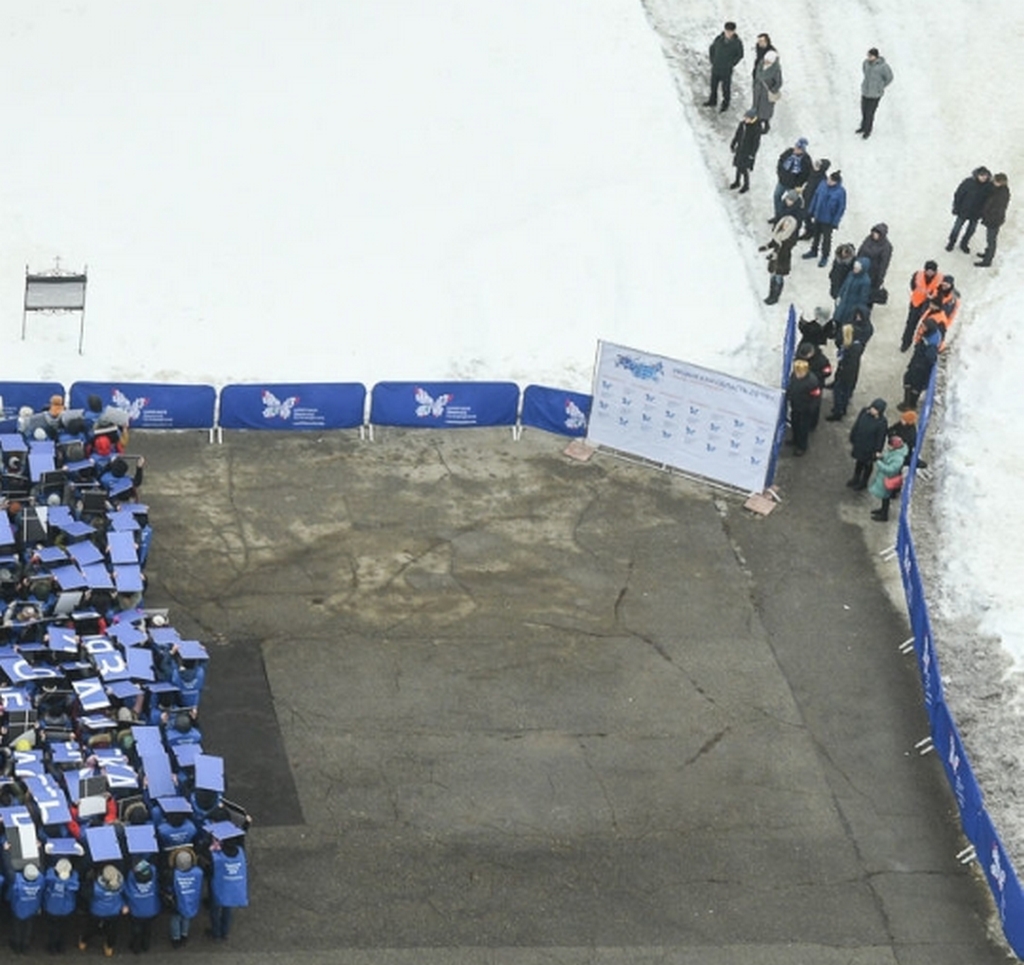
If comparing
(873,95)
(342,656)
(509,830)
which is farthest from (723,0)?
(509,830)

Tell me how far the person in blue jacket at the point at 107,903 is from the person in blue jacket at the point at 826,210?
59.9 ft

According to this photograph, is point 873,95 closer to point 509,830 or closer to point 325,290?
point 325,290

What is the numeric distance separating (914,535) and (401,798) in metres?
9.07

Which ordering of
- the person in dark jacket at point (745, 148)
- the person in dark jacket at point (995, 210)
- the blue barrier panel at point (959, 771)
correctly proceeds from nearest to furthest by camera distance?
the blue barrier panel at point (959, 771), the person in dark jacket at point (995, 210), the person in dark jacket at point (745, 148)

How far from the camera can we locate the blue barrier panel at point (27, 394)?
29.7 m

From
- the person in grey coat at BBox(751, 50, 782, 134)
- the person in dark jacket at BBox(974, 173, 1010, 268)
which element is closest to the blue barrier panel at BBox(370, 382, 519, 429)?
the person in grey coat at BBox(751, 50, 782, 134)

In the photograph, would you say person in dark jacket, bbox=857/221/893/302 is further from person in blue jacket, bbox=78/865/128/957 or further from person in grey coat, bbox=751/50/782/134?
person in blue jacket, bbox=78/865/128/957

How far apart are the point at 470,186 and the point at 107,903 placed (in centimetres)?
1820

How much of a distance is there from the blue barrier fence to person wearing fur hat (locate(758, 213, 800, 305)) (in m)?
5.56

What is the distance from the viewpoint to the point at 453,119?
37.2 m

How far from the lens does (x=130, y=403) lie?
1201 inches

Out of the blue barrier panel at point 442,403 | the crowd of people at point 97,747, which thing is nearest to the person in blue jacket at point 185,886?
the crowd of people at point 97,747

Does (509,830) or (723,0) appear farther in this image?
(723,0)

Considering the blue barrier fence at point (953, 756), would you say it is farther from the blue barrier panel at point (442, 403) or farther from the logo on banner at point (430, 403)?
the logo on banner at point (430, 403)
